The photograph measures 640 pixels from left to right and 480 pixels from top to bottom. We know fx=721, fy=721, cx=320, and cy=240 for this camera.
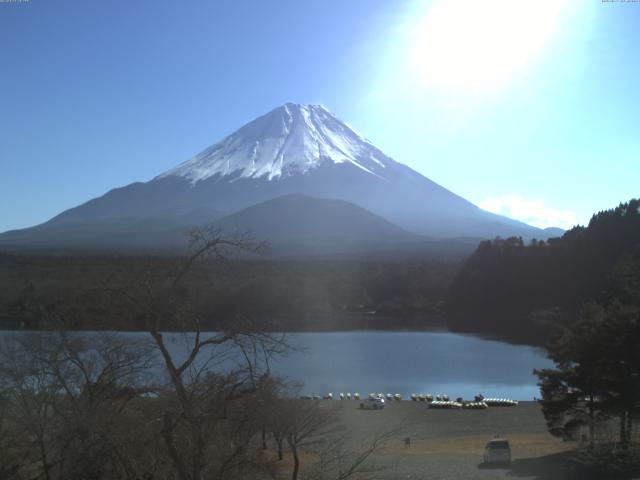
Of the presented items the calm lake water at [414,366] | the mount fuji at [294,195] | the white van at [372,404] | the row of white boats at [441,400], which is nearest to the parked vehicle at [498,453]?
the white van at [372,404]

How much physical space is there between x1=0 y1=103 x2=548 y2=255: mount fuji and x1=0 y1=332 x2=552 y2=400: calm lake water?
5533 cm

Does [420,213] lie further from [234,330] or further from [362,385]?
[234,330]

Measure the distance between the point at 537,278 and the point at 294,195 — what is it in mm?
62818

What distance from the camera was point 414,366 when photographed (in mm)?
31094

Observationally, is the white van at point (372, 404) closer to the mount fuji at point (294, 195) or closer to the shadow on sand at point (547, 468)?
the shadow on sand at point (547, 468)

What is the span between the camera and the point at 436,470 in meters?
11.5

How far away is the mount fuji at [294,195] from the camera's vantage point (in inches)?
4001

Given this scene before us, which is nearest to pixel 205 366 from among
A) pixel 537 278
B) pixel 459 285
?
pixel 537 278

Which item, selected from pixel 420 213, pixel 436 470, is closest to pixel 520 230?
pixel 420 213

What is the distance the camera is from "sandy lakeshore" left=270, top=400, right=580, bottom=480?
1111 cm

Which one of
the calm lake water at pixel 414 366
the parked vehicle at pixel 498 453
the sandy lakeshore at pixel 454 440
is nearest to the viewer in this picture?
the sandy lakeshore at pixel 454 440

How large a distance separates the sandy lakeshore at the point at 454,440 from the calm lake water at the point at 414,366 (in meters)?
3.47

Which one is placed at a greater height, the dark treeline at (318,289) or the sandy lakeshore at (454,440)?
the dark treeline at (318,289)

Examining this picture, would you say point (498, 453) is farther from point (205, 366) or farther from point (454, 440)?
point (205, 366)
